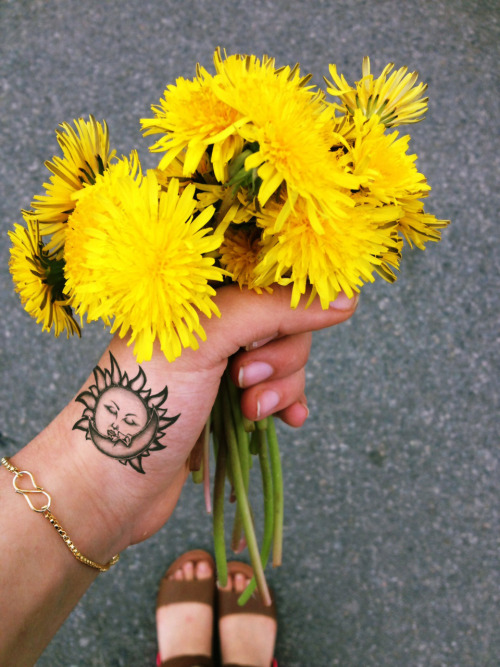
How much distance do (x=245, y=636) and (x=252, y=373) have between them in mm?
988

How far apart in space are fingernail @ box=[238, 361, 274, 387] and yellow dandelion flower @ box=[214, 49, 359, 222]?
36 centimetres

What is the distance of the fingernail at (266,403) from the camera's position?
884 millimetres

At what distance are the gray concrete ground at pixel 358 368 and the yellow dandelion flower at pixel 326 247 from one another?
871mm

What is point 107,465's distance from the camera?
0.83 meters

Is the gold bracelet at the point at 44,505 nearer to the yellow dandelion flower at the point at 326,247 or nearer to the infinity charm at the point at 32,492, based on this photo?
the infinity charm at the point at 32,492

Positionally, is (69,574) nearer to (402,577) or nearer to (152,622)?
(152,622)

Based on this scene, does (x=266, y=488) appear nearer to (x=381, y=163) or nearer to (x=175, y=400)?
(x=175, y=400)

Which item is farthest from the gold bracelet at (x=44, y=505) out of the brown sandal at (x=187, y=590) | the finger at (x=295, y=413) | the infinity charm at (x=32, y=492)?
the brown sandal at (x=187, y=590)

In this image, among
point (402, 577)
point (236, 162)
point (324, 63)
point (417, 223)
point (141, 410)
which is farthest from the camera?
point (324, 63)

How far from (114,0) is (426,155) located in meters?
1.05

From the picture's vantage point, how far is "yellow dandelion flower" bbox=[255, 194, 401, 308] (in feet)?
1.90

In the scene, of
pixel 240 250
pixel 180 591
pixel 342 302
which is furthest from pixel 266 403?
pixel 180 591

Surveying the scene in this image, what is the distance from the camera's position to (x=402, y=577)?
1447 millimetres

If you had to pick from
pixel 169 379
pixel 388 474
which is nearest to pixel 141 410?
pixel 169 379
